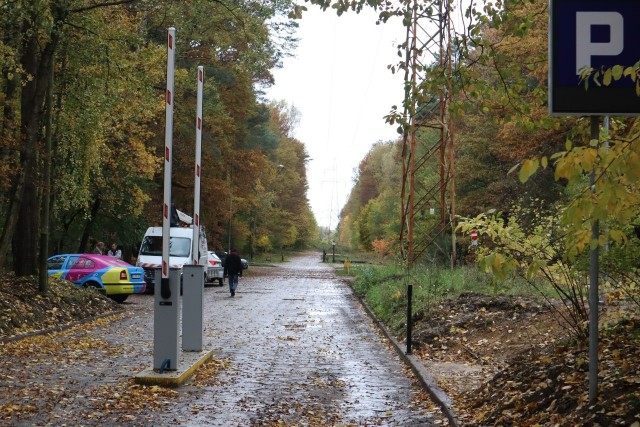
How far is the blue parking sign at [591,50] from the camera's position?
5473 mm

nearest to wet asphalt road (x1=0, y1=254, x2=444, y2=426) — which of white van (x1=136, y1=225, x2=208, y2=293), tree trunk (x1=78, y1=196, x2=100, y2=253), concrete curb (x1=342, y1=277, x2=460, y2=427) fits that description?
concrete curb (x1=342, y1=277, x2=460, y2=427)

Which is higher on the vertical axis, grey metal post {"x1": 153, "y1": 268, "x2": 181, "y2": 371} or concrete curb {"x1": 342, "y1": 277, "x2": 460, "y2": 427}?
grey metal post {"x1": 153, "y1": 268, "x2": 181, "y2": 371}

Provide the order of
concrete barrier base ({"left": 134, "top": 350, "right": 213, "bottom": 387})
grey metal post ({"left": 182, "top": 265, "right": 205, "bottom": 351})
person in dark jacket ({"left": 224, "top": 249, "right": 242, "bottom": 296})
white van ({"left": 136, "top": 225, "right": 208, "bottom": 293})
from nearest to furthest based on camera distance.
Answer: concrete barrier base ({"left": 134, "top": 350, "right": 213, "bottom": 387}) → grey metal post ({"left": 182, "top": 265, "right": 205, "bottom": 351}) → person in dark jacket ({"left": 224, "top": 249, "right": 242, "bottom": 296}) → white van ({"left": 136, "top": 225, "right": 208, "bottom": 293})

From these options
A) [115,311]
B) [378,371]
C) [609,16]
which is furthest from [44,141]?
[609,16]

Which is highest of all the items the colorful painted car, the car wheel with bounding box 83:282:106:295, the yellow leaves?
the yellow leaves

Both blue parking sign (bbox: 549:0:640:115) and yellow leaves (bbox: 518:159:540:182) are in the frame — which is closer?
yellow leaves (bbox: 518:159:540:182)

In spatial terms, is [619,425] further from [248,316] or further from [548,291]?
[248,316]

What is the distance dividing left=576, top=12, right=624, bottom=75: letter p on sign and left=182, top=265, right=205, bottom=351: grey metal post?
804 centimetres

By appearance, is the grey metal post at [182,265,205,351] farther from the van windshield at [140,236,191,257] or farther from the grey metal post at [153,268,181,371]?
the van windshield at [140,236,191,257]

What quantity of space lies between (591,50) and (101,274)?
72.5ft

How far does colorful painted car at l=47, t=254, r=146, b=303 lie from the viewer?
83.6 feet

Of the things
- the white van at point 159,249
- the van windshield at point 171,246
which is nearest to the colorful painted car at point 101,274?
Answer: the white van at point 159,249

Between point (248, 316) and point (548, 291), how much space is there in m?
8.80

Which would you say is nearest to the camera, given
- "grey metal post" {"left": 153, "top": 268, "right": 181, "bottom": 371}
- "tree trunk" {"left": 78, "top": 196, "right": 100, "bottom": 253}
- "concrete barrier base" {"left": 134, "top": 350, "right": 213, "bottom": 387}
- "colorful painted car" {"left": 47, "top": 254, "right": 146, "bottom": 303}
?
"concrete barrier base" {"left": 134, "top": 350, "right": 213, "bottom": 387}
